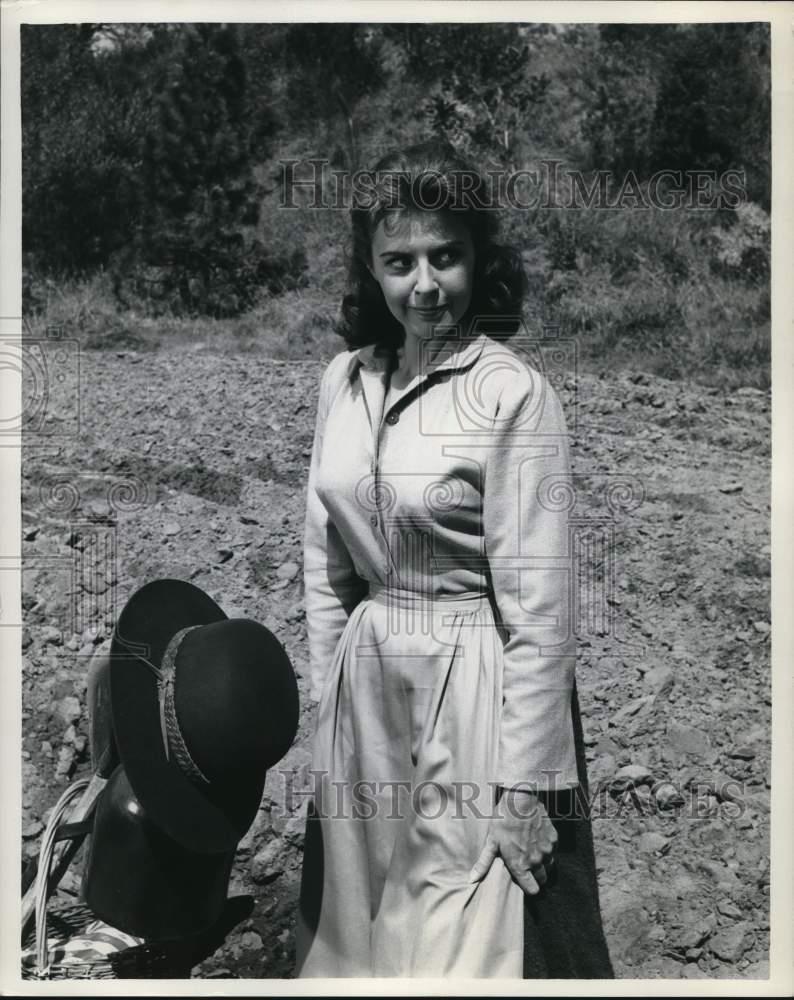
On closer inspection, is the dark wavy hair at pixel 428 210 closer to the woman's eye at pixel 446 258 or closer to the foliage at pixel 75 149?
the woman's eye at pixel 446 258

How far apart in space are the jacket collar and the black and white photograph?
4 centimetres

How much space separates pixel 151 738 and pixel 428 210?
1.17m

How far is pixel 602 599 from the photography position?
2.55 meters

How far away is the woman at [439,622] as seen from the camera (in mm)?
2348

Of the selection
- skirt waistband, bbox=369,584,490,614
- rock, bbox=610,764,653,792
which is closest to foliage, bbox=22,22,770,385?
skirt waistband, bbox=369,584,490,614

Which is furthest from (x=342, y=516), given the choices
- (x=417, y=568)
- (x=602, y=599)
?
(x=602, y=599)

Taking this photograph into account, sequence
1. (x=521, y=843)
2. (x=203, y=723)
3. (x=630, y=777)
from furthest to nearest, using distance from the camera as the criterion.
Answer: (x=630, y=777) → (x=521, y=843) → (x=203, y=723)

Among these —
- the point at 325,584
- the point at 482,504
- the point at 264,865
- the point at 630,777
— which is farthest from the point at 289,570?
the point at 630,777

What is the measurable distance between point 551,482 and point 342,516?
0.42m

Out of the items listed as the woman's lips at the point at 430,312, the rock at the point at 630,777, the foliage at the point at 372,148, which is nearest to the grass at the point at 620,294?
the foliage at the point at 372,148

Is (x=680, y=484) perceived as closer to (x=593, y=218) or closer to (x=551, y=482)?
(x=551, y=482)

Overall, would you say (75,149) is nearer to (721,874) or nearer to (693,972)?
(721,874)

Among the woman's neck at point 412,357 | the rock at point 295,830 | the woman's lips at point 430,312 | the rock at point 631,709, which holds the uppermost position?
the woman's lips at point 430,312

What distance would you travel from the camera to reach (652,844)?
101 inches
